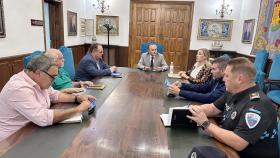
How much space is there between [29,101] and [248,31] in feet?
17.0

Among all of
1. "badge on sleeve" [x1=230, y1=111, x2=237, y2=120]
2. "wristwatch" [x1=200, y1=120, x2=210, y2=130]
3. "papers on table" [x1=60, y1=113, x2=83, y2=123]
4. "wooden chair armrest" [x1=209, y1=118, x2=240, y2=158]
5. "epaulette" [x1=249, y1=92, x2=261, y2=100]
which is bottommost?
"wooden chair armrest" [x1=209, y1=118, x2=240, y2=158]

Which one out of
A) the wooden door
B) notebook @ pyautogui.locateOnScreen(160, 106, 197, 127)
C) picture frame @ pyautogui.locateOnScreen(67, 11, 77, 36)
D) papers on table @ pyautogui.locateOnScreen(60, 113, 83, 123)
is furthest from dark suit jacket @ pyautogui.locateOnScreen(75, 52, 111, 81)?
the wooden door

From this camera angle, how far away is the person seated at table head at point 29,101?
125 centimetres

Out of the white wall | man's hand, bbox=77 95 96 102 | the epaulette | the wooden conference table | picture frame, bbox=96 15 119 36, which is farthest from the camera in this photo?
picture frame, bbox=96 15 119 36

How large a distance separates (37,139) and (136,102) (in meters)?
0.86

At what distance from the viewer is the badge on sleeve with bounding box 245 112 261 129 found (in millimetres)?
1121

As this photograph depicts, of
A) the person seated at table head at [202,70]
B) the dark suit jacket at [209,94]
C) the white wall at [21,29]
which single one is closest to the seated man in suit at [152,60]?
the person seated at table head at [202,70]

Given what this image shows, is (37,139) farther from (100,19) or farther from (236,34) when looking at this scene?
(236,34)

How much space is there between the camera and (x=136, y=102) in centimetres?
181

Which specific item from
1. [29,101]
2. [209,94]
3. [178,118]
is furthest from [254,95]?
[29,101]

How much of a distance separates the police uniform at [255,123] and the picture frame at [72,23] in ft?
15.4

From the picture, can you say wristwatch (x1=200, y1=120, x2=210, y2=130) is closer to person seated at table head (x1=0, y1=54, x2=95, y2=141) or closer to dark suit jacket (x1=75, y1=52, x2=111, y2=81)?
person seated at table head (x1=0, y1=54, x2=95, y2=141)

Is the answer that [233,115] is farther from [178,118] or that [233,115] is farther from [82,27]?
[82,27]

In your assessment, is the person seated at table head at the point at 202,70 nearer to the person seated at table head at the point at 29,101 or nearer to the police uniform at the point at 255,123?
the police uniform at the point at 255,123
